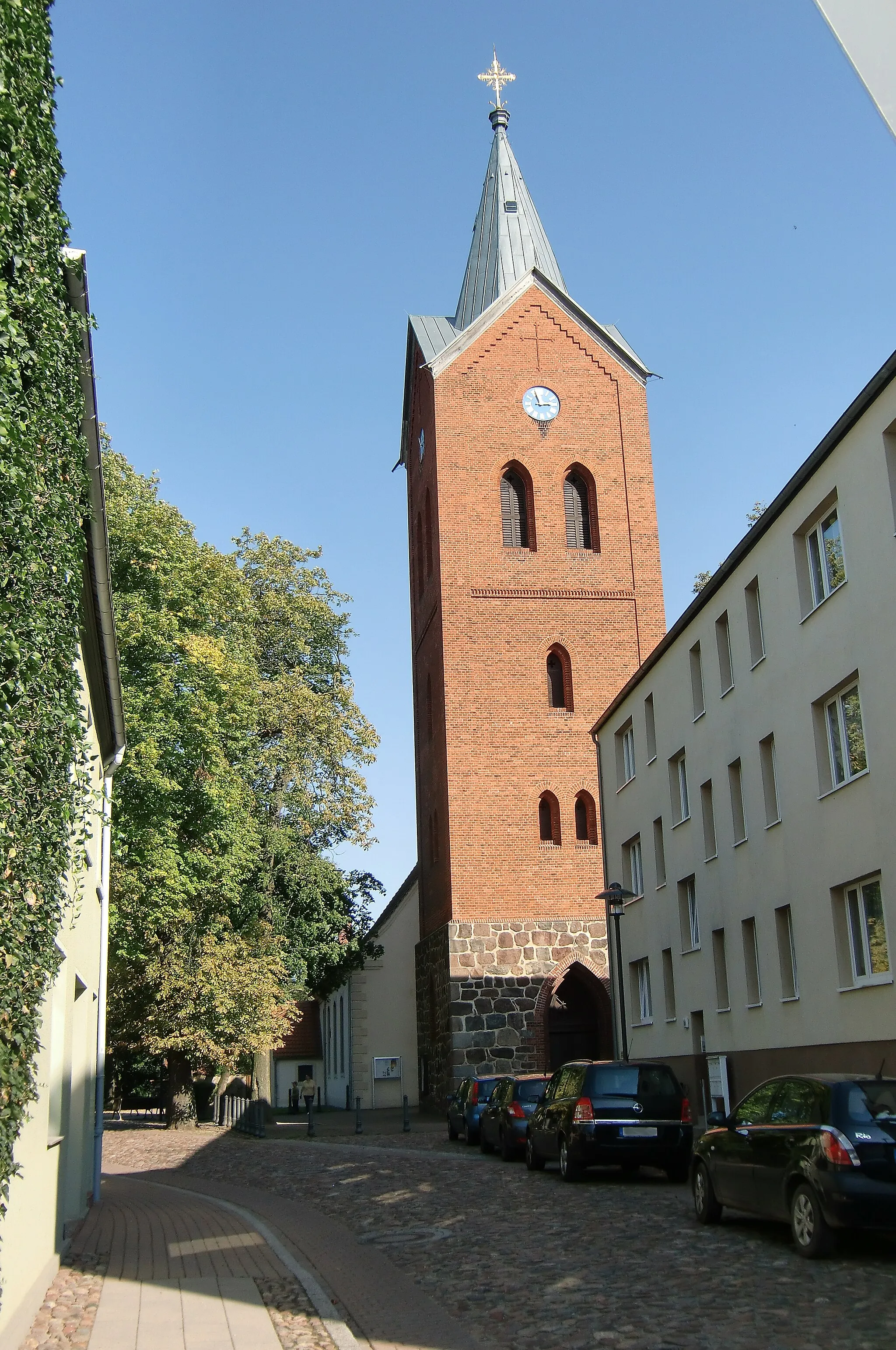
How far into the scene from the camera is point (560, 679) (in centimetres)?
3488

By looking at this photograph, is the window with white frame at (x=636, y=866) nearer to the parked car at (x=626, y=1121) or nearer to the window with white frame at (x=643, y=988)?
the window with white frame at (x=643, y=988)

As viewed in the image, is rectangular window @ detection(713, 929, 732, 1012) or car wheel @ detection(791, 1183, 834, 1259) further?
rectangular window @ detection(713, 929, 732, 1012)

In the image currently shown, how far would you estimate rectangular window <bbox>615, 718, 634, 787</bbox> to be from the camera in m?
28.1

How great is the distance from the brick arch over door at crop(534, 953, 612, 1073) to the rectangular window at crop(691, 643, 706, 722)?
1096 cm

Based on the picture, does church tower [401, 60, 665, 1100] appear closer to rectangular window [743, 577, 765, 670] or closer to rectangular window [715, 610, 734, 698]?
rectangular window [715, 610, 734, 698]

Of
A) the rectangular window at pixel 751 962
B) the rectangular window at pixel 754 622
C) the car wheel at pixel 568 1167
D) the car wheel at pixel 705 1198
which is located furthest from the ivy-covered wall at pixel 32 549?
the rectangular window at pixel 751 962

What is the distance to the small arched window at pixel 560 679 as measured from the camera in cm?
3431

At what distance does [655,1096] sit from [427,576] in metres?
23.8

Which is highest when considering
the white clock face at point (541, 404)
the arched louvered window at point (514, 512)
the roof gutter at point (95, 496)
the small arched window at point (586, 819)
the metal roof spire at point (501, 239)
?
the metal roof spire at point (501, 239)

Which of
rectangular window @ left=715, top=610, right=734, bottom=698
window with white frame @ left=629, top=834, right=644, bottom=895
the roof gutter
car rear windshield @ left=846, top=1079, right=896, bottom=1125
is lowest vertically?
car rear windshield @ left=846, top=1079, right=896, bottom=1125

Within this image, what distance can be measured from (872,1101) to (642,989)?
17323 millimetres

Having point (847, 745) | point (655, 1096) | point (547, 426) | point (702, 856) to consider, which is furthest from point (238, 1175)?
point (547, 426)

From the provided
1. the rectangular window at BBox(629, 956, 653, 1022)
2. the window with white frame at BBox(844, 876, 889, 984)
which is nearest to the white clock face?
the rectangular window at BBox(629, 956, 653, 1022)

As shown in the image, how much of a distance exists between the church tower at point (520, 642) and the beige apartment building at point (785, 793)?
634 centimetres
